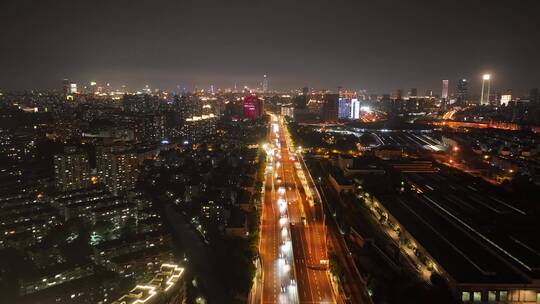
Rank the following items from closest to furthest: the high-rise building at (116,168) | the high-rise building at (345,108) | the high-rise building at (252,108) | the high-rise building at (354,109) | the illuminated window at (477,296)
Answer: the illuminated window at (477,296)
the high-rise building at (116,168)
the high-rise building at (252,108)
the high-rise building at (354,109)
the high-rise building at (345,108)

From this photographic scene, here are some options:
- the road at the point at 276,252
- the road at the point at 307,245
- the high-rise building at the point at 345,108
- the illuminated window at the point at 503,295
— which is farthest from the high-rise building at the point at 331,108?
the illuminated window at the point at 503,295

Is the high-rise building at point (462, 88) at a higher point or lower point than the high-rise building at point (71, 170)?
higher

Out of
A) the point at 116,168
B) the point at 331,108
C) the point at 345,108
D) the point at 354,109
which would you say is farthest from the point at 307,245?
the point at 345,108

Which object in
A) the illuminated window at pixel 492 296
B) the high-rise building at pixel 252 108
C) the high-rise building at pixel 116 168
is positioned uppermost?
the high-rise building at pixel 252 108

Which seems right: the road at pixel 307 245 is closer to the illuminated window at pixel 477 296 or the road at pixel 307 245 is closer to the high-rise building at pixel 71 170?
the illuminated window at pixel 477 296

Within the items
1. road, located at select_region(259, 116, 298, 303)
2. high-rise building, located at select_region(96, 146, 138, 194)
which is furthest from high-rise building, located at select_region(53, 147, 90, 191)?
road, located at select_region(259, 116, 298, 303)

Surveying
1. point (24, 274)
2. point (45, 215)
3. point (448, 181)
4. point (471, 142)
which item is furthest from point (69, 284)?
point (471, 142)

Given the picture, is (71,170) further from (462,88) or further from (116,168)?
(462,88)

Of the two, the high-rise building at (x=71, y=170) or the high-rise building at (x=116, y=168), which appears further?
the high-rise building at (x=116, y=168)
